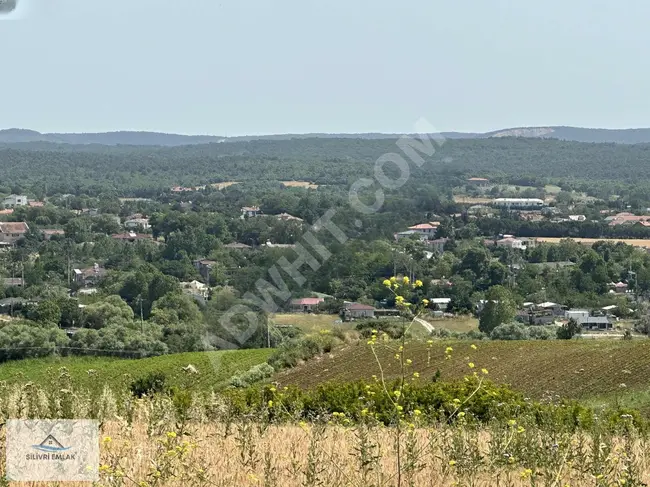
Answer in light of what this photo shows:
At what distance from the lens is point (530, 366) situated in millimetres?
19156

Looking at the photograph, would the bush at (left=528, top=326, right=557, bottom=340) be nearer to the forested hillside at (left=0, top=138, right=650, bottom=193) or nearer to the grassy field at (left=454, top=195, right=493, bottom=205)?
the forested hillside at (left=0, top=138, right=650, bottom=193)

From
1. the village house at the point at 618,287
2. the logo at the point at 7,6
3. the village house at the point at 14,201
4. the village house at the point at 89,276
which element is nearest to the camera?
the logo at the point at 7,6

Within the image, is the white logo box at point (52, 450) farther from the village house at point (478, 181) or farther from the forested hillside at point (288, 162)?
the village house at point (478, 181)

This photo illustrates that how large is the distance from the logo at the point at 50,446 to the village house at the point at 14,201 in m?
84.5

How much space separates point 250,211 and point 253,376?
5560 centimetres

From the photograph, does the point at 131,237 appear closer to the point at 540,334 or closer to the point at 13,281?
the point at 13,281

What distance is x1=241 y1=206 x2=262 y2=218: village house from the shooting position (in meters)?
72.5

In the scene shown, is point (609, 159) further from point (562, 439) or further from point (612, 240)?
point (562, 439)

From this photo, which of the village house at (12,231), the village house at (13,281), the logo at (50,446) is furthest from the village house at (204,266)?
the logo at (50,446)

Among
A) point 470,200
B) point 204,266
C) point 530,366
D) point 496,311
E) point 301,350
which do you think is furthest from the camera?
point 470,200

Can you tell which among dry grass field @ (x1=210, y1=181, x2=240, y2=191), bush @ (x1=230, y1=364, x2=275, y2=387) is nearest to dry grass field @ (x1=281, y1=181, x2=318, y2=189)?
dry grass field @ (x1=210, y1=181, x2=240, y2=191)

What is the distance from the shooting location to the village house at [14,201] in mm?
87750

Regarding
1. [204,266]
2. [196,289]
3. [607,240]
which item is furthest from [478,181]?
[196,289]

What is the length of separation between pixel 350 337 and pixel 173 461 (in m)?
19.6
